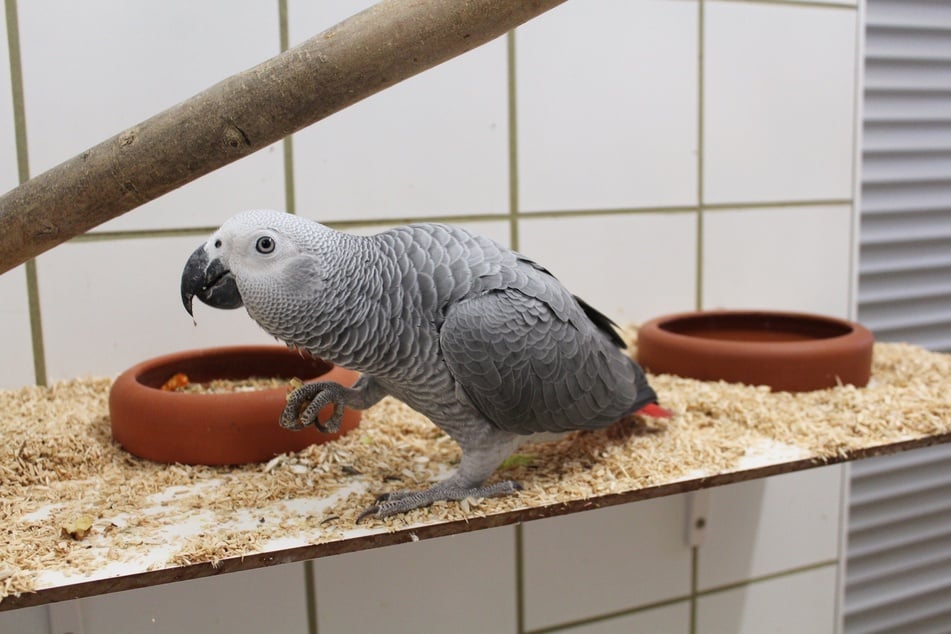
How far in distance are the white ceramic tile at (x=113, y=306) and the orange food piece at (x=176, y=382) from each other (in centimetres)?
10

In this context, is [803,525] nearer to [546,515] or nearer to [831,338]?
[831,338]

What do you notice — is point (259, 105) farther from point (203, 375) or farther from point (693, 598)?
point (693, 598)

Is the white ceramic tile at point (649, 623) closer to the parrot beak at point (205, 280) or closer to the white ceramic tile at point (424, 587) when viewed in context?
the white ceramic tile at point (424, 587)

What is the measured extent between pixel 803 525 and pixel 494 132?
842 mm

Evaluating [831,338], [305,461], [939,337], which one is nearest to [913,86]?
[939,337]

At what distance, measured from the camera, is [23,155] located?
1.00m

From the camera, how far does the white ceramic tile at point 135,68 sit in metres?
0.99

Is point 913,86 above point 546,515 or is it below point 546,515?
above

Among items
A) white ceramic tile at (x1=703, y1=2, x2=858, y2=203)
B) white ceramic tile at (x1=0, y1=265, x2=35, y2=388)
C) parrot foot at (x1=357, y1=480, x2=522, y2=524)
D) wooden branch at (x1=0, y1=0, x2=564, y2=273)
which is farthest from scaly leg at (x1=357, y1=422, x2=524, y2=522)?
white ceramic tile at (x1=703, y1=2, x2=858, y2=203)

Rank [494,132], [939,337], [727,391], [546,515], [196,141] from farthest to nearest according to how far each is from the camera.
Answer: [939,337], [494,132], [727,391], [546,515], [196,141]

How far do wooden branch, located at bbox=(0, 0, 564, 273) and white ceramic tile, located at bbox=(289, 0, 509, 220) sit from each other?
414mm

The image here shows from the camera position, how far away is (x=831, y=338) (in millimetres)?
1145

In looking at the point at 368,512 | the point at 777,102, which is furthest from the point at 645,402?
the point at 777,102

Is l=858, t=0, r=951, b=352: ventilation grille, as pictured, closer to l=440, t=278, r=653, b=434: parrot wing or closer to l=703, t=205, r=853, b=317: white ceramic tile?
l=703, t=205, r=853, b=317: white ceramic tile
